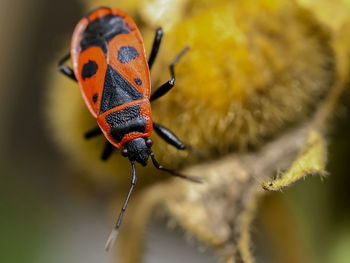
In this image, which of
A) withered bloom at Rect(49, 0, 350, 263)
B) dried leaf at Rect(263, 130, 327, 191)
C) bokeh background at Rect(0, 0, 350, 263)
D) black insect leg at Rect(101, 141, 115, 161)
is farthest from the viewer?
bokeh background at Rect(0, 0, 350, 263)

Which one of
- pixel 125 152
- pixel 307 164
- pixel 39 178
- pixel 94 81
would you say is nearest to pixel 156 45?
pixel 94 81

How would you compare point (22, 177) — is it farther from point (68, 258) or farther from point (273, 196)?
point (273, 196)

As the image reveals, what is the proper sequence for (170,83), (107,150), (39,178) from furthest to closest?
(39,178) → (107,150) → (170,83)

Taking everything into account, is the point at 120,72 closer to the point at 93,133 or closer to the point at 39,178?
the point at 93,133

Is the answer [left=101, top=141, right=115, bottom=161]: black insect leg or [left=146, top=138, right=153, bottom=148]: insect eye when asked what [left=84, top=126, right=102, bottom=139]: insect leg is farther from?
[left=146, top=138, right=153, bottom=148]: insect eye

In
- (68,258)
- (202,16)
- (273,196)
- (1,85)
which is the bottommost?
(68,258)

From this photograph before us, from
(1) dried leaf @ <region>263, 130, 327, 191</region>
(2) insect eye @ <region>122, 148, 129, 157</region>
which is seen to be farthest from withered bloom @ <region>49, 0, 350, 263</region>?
(2) insect eye @ <region>122, 148, 129, 157</region>

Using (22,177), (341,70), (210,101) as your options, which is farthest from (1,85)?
(341,70)
